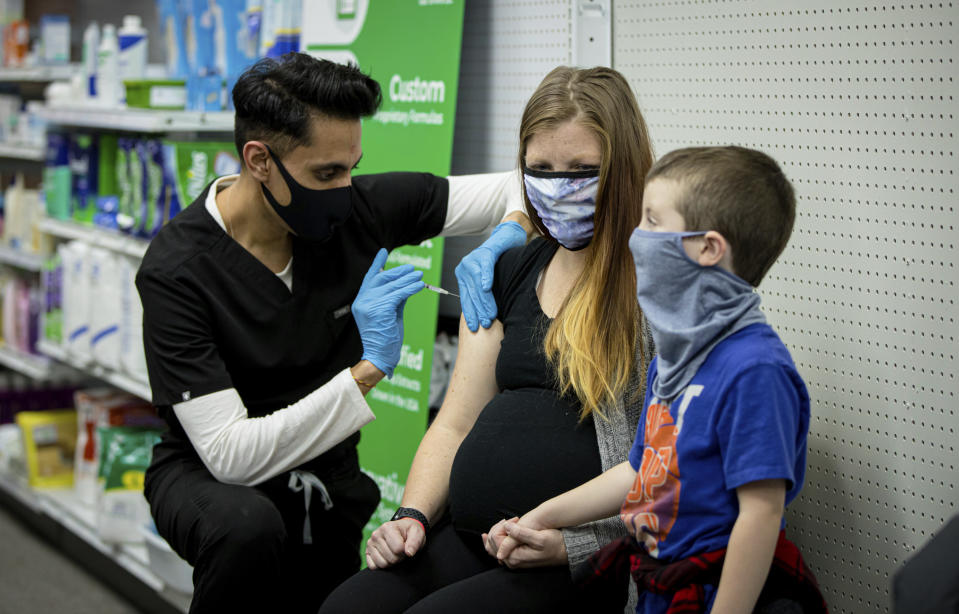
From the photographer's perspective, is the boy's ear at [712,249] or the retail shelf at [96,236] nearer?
the boy's ear at [712,249]

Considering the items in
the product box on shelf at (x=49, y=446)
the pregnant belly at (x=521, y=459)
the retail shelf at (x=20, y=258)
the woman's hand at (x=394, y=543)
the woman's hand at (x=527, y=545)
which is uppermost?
the retail shelf at (x=20, y=258)

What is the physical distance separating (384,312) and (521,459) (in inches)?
21.0

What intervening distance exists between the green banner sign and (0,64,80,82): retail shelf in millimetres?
1731

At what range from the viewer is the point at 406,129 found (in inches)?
110

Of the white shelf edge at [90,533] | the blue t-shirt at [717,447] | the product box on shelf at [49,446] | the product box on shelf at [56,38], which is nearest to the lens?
the blue t-shirt at [717,447]

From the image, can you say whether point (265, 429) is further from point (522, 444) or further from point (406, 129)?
point (406, 129)

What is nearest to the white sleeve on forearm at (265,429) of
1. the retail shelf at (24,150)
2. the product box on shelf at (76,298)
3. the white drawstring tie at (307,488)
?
the white drawstring tie at (307,488)

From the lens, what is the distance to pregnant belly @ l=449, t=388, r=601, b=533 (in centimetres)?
158

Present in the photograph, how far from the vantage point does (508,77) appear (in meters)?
2.65

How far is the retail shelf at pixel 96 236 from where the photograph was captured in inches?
128

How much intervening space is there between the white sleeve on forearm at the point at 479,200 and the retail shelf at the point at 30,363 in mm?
2591

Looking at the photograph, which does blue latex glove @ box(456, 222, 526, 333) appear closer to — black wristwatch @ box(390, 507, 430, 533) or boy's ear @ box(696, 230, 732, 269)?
black wristwatch @ box(390, 507, 430, 533)

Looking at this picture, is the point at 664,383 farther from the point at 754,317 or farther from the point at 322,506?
the point at 322,506

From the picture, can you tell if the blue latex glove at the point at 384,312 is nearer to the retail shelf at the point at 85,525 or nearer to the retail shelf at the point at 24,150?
the retail shelf at the point at 85,525
